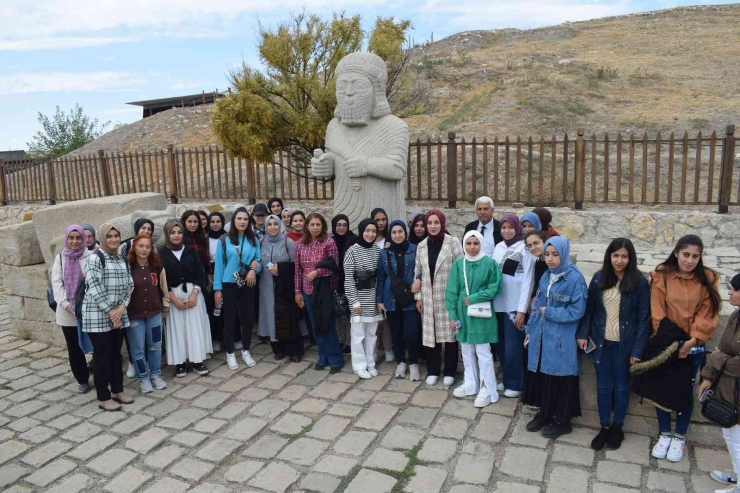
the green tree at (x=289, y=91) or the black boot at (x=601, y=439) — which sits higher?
the green tree at (x=289, y=91)

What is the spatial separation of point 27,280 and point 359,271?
14.1 feet

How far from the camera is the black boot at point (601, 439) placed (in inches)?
154

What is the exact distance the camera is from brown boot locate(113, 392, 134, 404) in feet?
16.3

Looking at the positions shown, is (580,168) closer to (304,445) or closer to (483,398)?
(483,398)

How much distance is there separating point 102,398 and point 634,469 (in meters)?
4.29

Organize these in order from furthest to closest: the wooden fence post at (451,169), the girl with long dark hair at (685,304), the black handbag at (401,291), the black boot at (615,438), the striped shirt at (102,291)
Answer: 1. the wooden fence post at (451,169)
2. the black handbag at (401,291)
3. the striped shirt at (102,291)
4. the black boot at (615,438)
5. the girl with long dark hair at (685,304)

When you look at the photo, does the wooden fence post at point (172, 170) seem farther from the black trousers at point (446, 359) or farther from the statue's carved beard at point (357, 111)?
the black trousers at point (446, 359)

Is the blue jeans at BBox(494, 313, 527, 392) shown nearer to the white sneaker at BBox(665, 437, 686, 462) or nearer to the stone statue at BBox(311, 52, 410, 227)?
the white sneaker at BBox(665, 437, 686, 462)

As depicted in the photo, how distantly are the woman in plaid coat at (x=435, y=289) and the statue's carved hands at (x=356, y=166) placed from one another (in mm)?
1147

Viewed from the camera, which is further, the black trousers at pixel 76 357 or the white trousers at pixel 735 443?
the black trousers at pixel 76 357

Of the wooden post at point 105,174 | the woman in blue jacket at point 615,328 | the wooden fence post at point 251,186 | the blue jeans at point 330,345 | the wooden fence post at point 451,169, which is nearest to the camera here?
the woman in blue jacket at point 615,328

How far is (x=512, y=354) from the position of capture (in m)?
4.73

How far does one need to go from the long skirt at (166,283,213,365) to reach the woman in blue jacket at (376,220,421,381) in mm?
1806

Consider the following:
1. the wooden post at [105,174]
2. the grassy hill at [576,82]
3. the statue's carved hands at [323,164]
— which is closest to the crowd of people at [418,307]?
the statue's carved hands at [323,164]
